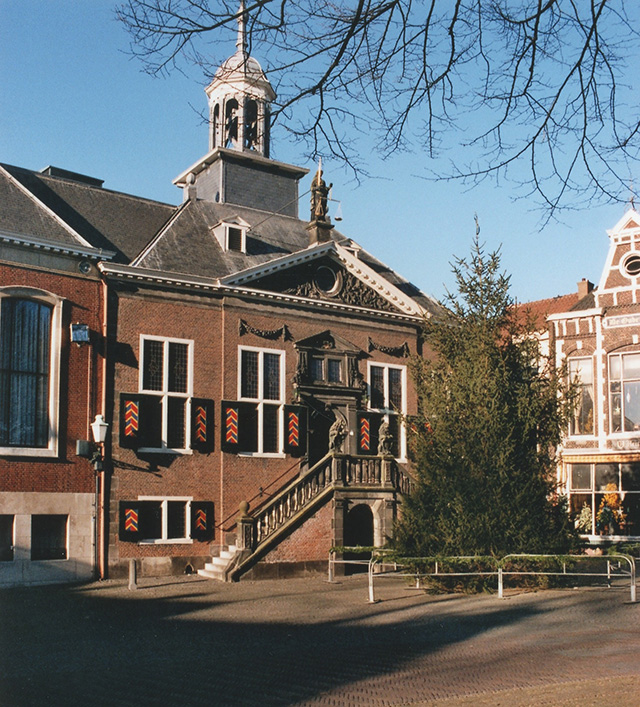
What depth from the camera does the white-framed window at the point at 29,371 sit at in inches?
836

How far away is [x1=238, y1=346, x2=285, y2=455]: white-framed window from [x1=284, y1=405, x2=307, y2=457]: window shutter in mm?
186

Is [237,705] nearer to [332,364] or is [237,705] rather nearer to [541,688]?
[541,688]

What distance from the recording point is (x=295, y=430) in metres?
25.7

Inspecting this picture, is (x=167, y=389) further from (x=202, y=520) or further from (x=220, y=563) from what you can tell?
(x=220, y=563)

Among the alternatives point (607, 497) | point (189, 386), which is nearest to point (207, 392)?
point (189, 386)

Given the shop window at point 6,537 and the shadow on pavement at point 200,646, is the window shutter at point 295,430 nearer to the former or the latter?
the shadow on pavement at point 200,646

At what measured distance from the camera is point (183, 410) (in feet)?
78.8

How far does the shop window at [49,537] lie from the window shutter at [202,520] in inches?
133

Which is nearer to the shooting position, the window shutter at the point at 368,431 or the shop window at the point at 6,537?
the shop window at the point at 6,537

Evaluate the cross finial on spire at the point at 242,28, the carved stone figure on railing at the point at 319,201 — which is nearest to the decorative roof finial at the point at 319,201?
the carved stone figure on railing at the point at 319,201

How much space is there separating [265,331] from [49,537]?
8.21 m

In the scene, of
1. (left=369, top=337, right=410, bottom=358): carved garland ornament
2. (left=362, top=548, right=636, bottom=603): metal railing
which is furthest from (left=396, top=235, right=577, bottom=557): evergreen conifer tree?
(left=369, top=337, right=410, bottom=358): carved garland ornament

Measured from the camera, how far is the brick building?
70.9ft

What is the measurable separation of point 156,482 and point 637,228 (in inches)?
755
